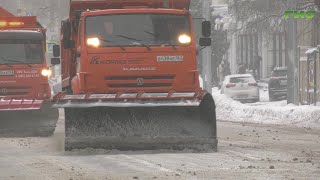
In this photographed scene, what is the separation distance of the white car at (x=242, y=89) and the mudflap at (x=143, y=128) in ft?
82.8

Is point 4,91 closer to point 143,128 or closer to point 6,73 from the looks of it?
point 6,73

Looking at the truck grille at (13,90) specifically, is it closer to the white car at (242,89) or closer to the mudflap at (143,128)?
the mudflap at (143,128)

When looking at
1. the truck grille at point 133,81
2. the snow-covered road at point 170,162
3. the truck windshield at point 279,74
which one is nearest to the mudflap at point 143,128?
the snow-covered road at point 170,162

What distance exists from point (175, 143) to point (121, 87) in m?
1.38

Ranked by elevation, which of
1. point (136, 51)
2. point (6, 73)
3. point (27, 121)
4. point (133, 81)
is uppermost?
point (136, 51)

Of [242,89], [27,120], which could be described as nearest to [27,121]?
[27,120]

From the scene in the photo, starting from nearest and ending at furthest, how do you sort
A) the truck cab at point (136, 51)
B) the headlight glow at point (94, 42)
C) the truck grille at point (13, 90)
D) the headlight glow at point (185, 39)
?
the truck cab at point (136, 51) → the headlight glow at point (94, 42) → the headlight glow at point (185, 39) → the truck grille at point (13, 90)

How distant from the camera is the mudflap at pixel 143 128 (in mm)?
Result: 14766

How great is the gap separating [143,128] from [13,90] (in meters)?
7.47

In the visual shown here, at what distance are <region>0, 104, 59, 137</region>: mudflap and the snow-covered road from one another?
1746 mm

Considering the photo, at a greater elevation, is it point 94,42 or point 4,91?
point 94,42

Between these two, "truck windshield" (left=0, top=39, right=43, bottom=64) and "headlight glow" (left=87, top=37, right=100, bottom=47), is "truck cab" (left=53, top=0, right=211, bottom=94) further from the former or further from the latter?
"truck windshield" (left=0, top=39, right=43, bottom=64)

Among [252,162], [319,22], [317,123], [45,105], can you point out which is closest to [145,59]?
[252,162]

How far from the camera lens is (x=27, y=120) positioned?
19938 mm
